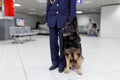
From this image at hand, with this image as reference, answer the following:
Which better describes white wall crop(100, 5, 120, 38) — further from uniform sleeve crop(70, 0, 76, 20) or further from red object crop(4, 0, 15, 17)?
uniform sleeve crop(70, 0, 76, 20)

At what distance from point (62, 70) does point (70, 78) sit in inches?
13.6

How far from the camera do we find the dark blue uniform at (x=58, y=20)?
8.32 feet

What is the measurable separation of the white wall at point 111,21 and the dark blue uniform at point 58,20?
33.8 ft

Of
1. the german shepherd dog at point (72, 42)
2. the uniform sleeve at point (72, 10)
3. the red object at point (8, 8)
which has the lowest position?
the german shepherd dog at point (72, 42)

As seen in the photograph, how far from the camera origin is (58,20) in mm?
2572

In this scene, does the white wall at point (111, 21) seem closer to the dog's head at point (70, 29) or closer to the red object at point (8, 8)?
the red object at point (8, 8)

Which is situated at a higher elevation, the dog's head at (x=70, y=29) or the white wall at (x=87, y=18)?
the white wall at (x=87, y=18)

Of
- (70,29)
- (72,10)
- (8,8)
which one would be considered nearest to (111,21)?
(8,8)

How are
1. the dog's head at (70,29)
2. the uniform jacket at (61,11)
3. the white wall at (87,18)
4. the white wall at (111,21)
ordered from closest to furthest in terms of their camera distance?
the dog's head at (70,29)
the uniform jacket at (61,11)
the white wall at (111,21)
the white wall at (87,18)

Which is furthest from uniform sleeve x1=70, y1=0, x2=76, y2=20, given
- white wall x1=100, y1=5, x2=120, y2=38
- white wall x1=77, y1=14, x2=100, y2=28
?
white wall x1=77, y1=14, x2=100, y2=28

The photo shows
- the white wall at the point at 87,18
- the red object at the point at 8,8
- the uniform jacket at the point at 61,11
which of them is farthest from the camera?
the white wall at the point at 87,18

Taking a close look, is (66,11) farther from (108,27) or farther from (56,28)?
(108,27)

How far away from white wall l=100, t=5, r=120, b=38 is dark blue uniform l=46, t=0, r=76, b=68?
10313mm

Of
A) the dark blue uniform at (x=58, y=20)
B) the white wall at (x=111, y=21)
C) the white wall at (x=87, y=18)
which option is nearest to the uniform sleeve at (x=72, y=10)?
the dark blue uniform at (x=58, y=20)
